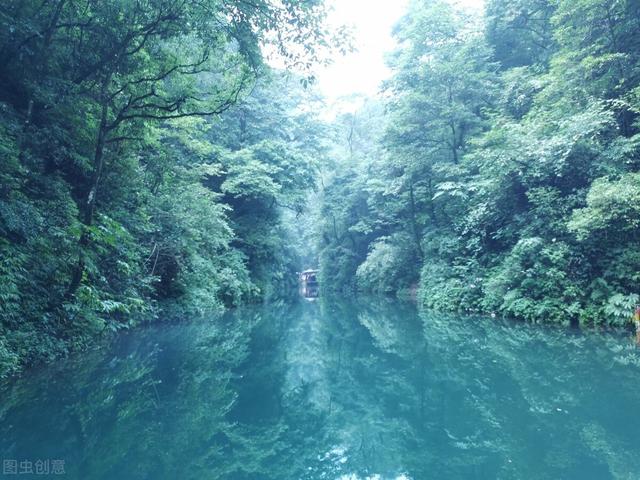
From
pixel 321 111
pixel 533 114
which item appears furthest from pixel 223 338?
pixel 321 111

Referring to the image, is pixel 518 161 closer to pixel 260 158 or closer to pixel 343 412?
pixel 343 412

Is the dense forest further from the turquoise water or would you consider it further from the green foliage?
the turquoise water

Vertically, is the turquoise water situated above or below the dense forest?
below

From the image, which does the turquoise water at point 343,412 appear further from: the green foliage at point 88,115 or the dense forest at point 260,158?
the dense forest at point 260,158

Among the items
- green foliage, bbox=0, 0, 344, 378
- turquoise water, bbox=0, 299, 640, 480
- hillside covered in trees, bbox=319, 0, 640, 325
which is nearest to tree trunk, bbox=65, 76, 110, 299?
green foliage, bbox=0, 0, 344, 378

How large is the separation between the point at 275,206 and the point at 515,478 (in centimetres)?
2106

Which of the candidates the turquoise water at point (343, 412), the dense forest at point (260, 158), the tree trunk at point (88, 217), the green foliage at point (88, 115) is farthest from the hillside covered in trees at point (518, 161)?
the tree trunk at point (88, 217)

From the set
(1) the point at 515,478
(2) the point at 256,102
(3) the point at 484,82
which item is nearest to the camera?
(1) the point at 515,478

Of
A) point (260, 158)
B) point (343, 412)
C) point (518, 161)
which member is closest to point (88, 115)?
point (343, 412)

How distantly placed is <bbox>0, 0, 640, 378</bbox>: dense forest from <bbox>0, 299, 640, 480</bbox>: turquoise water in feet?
5.17

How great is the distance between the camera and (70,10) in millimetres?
6742

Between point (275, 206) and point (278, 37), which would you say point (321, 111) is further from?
point (278, 37)

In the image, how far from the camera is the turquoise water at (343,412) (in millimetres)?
3082

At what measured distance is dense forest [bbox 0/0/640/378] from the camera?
252 inches
